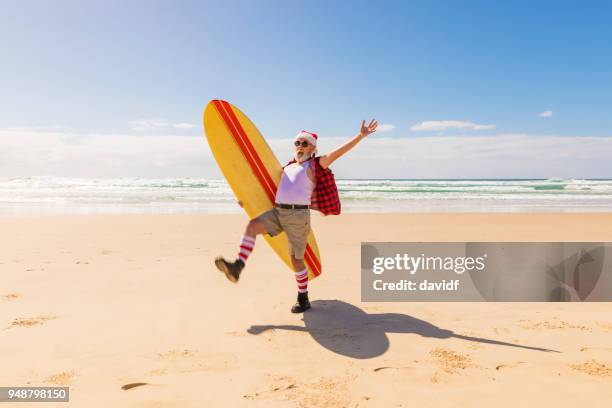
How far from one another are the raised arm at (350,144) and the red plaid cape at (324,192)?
0.12 meters

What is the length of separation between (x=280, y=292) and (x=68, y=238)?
5.71m

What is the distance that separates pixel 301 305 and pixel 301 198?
1.11m

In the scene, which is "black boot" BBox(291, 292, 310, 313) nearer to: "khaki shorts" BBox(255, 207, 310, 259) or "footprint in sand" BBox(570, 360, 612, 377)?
"khaki shorts" BBox(255, 207, 310, 259)

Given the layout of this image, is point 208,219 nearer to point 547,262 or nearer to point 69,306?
point 69,306

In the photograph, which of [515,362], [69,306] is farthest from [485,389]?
[69,306]

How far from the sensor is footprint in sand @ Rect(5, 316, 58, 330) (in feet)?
11.0

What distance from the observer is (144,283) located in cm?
476

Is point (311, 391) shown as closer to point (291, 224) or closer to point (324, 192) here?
point (291, 224)

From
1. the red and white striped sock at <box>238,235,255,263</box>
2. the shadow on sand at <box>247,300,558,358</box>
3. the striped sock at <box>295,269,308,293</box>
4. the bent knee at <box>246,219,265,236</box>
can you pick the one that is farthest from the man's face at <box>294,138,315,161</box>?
the shadow on sand at <box>247,300,558,358</box>

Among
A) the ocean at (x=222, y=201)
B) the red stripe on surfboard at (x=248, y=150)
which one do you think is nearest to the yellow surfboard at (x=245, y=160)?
the red stripe on surfboard at (x=248, y=150)

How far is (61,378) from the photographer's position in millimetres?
2479

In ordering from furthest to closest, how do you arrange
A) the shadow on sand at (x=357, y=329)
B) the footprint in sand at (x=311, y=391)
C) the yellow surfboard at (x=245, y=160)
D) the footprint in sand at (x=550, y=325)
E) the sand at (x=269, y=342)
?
the yellow surfboard at (x=245, y=160), the footprint in sand at (x=550, y=325), the shadow on sand at (x=357, y=329), the sand at (x=269, y=342), the footprint in sand at (x=311, y=391)

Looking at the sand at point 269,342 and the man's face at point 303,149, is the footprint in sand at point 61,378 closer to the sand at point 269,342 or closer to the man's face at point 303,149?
the sand at point 269,342

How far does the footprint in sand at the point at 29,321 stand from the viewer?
132 inches
